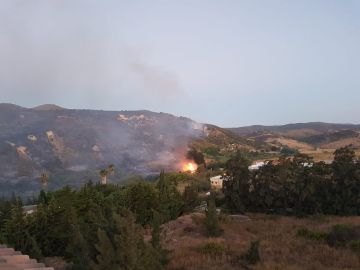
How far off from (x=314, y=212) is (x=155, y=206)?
1381cm

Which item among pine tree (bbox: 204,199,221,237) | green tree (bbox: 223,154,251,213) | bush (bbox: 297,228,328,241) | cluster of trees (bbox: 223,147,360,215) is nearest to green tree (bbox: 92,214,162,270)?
pine tree (bbox: 204,199,221,237)

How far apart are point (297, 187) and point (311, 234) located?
10.1m

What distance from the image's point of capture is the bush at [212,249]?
75.4 feet

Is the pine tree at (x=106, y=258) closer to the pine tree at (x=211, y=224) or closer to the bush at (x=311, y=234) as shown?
the pine tree at (x=211, y=224)

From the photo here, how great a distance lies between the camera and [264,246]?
24875mm

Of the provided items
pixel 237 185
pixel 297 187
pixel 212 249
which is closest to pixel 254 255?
pixel 212 249

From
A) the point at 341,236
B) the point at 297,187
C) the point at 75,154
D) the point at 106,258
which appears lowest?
the point at 341,236

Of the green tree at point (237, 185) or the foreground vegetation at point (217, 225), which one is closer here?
the foreground vegetation at point (217, 225)

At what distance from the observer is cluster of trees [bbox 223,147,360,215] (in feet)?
122

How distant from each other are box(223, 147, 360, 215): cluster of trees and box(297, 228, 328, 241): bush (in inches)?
343

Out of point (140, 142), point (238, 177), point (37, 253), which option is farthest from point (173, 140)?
point (37, 253)

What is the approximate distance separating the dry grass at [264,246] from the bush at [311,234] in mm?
527

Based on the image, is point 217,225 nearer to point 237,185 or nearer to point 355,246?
point 355,246

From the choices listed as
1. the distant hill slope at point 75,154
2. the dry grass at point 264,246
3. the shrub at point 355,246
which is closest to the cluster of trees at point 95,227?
the dry grass at point 264,246
